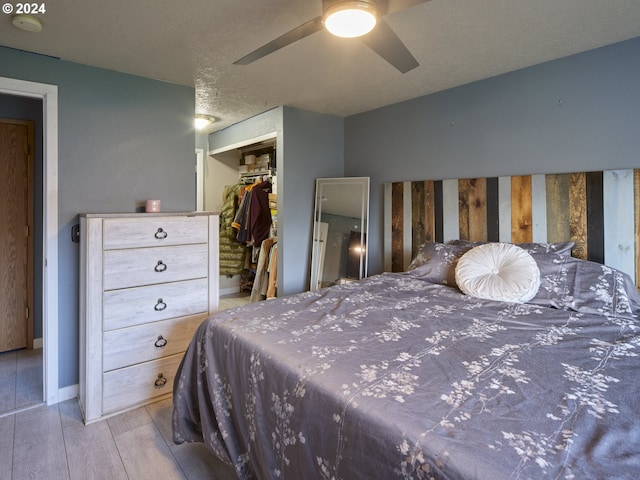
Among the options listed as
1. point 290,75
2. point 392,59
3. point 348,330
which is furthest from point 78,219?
point 392,59

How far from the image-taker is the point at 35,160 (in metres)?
3.19

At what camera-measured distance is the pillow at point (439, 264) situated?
255cm

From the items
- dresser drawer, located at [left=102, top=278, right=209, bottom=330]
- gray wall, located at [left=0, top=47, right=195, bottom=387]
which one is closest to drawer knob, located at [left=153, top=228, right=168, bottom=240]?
dresser drawer, located at [left=102, top=278, right=209, bottom=330]

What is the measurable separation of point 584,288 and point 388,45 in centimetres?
169

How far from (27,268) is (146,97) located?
1941 millimetres

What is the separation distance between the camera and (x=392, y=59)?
6.28 feet

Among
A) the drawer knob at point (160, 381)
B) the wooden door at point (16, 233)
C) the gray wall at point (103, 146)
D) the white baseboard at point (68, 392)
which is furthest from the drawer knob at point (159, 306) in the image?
the wooden door at point (16, 233)

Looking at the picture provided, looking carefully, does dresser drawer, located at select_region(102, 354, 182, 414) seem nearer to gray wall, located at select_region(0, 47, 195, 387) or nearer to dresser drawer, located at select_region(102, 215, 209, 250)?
gray wall, located at select_region(0, 47, 195, 387)

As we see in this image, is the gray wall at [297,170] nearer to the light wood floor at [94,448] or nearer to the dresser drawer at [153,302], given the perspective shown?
the dresser drawer at [153,302]

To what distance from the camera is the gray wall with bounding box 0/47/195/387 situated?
7.93 feet

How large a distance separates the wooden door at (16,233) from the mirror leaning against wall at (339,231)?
264 cm

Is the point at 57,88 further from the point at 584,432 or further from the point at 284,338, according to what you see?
the point at 584,432

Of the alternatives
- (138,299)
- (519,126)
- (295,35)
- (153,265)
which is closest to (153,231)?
(153,265)

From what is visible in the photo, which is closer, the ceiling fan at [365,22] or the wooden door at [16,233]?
the ceiling fan at [365,22]
